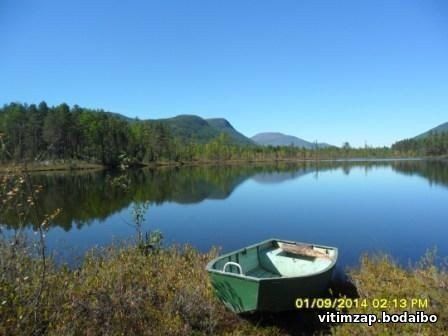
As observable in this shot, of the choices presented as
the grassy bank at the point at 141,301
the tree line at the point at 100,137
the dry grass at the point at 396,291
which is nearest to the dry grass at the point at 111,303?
the grassy bank at the point at 141,301

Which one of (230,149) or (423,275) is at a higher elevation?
(230,149)

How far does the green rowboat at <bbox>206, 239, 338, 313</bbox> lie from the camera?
6.27 meters

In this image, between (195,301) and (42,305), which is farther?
(195,301)

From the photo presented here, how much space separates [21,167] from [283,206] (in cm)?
2393

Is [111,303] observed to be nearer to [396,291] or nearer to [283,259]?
[283,259]

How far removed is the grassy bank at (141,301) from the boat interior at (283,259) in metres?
1.12

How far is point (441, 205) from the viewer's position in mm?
24812

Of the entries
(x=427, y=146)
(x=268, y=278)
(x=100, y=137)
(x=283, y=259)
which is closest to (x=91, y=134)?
(x=100, y=137)

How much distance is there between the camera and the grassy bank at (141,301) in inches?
189

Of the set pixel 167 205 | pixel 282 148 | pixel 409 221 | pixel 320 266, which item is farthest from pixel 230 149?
pixel 320 266

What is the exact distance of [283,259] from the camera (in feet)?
31.0

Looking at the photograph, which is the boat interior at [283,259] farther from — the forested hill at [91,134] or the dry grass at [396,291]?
the forested hill at [91,134]

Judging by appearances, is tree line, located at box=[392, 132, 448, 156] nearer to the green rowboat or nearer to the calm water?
the calm water

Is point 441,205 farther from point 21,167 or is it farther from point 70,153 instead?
point 70,153
